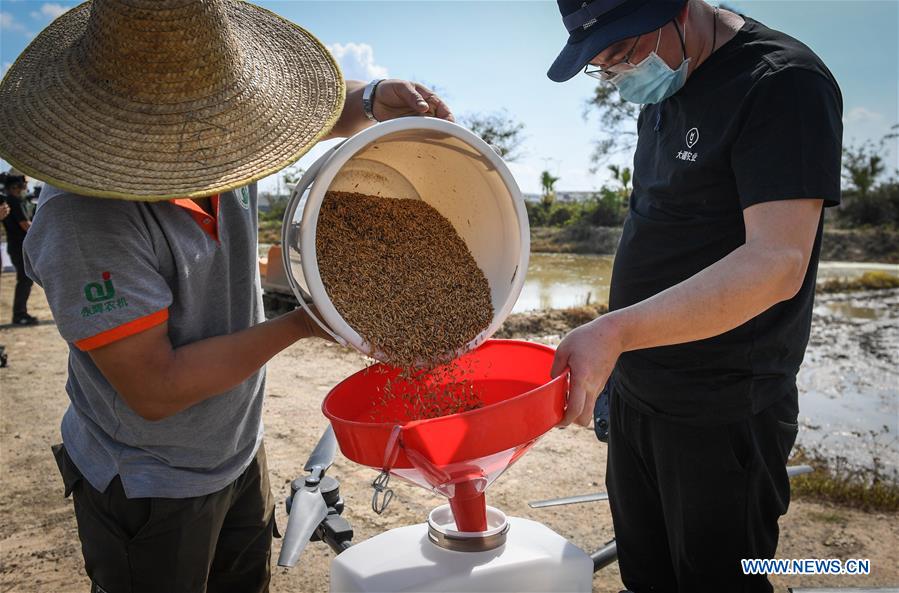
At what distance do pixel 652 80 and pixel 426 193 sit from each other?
645 mm

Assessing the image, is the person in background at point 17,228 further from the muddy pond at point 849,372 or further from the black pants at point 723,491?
the black pants at point 723,491

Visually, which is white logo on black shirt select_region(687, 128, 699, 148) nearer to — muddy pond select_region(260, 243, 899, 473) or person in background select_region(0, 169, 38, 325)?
muddy pond select_region(260, 243, 899, 473)

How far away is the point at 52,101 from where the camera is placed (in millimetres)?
1364

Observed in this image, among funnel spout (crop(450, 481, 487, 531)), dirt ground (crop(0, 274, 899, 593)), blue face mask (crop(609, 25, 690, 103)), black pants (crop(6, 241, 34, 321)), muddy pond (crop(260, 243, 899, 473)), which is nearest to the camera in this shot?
funnel spout (crop(450, 481, 487, 531))

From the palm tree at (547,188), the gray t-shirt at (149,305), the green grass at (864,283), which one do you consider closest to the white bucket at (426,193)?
the gray t-shirt at (149,305)

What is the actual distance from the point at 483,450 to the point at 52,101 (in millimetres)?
1039

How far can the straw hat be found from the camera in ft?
4.24

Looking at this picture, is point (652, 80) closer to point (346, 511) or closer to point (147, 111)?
point (147, 111)

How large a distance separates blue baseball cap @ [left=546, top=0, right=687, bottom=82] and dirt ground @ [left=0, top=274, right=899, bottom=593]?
2004mm

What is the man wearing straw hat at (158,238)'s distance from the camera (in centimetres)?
131

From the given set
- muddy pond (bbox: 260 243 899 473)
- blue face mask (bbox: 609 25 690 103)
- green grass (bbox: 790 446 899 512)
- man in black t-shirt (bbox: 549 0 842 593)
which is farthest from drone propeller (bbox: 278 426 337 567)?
muddy pond (bbox: 260 243 899 473)

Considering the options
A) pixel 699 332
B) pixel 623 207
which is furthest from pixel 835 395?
pixel 623 207

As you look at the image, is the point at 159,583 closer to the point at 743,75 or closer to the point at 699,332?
the point at 699,332

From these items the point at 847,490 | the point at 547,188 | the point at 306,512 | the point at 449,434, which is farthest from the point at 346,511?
the point at 547,188
